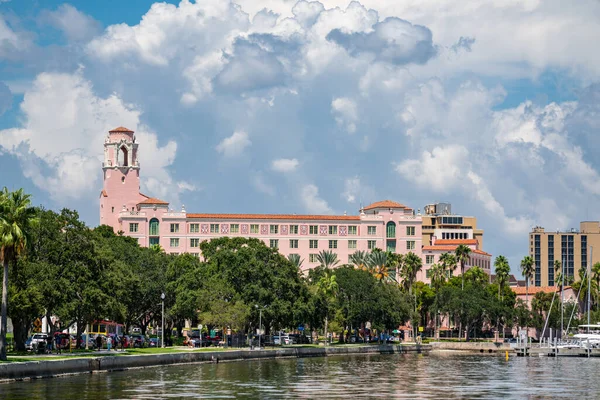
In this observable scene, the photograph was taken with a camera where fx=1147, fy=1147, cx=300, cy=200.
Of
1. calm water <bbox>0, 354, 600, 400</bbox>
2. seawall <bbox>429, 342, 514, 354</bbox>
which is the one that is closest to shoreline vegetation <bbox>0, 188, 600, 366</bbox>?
seawall <bbox>429, 342, 514, 354</bbox>

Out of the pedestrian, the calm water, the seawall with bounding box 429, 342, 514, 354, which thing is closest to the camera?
the calm water

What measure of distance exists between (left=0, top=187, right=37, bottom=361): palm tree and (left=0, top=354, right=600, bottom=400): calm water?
7.10m

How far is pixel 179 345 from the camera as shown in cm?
13575

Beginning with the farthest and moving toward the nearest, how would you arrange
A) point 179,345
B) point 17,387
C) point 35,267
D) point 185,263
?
point 185,263 → point 179,345 → point 35,267 → point 17,387

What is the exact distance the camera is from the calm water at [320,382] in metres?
72.0

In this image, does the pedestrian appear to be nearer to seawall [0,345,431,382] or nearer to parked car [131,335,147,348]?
seawall [0,345,431,382]

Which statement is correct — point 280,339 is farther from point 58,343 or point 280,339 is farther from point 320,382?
point 320,382

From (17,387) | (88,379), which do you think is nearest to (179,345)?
(88,379)

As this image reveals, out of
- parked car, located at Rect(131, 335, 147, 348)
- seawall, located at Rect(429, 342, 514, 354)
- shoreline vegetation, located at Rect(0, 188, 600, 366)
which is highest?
shoreline vegetation, located at Rect(0, 188, 600, 366)

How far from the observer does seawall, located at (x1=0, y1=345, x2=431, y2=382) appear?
78.4 meters

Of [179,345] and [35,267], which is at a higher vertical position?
[35,267]

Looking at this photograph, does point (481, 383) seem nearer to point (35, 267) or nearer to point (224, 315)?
point (35, 267)

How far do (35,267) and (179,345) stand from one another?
1693 inches

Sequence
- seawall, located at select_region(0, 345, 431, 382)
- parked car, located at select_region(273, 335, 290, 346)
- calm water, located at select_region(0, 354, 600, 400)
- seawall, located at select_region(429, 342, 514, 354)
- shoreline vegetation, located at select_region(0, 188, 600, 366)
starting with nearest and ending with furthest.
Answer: calm water, located at select_region(0, 354, 600, 400)
seawall, located at select_region(0, 345, 431, 382)
shoreline vegetation, located at select_region(0, 188, 600, 366)
parked car, located at select_region(273, 335, 290, 346)
seawall, located at select_region(429, 342, 514, 354)
